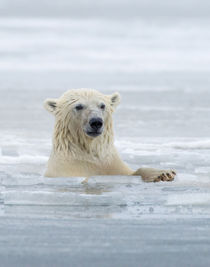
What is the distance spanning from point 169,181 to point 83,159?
0.87 metres

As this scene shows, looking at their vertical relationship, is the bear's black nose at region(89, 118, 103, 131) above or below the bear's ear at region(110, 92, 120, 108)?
below

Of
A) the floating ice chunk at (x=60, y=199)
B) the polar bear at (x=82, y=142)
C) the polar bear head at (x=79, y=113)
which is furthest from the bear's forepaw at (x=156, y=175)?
the floating ice chunk at (x=60, y=199)

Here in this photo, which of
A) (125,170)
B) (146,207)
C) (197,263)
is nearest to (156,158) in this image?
(125,170)

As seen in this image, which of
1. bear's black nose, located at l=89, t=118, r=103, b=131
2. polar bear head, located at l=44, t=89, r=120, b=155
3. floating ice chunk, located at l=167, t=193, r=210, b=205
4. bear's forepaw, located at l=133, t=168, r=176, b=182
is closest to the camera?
floating ice chunk, located at l=167, t=193, r=210, b=205

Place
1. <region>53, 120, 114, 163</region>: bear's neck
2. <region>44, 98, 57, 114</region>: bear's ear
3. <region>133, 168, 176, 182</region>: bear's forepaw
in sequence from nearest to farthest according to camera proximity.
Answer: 1. <region>133, 168, 176, 182</region>: bear's forepaw
2. <region>53, 120, 114, 163</region>: bear's neck
3. <region>44, 98, 57, 114</region>: bear's ear

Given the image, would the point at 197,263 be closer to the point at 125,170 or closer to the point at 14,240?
the point at 14,240

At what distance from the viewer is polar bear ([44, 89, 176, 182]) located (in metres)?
6.16

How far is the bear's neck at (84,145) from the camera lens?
6.25m

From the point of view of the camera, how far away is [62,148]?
6.29m

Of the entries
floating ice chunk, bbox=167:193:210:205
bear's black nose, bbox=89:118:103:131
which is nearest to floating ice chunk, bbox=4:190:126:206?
floating ice chunk, bbox=167:193:210:205

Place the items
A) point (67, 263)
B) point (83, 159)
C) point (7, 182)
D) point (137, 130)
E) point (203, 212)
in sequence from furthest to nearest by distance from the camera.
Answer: point (137, 130) < point (83, 159) < point (7, 182) < point (203, 212) < point (67, 263)

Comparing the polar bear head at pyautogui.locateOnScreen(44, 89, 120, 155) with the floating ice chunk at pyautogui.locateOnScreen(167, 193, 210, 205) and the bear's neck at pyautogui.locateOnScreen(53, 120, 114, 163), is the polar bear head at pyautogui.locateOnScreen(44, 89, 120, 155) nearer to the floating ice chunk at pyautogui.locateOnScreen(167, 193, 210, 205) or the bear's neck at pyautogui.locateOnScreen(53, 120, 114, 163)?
the bear's neck at pyautogui.locateOnScreen(53, 120, 114, 163)

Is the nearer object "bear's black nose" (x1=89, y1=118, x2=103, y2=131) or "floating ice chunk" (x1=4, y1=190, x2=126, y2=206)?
"floating ice chunk" (x1=4, y1=190, x2=126, y2=206)

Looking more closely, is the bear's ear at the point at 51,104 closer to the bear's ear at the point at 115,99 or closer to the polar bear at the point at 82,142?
the polar bear at the point at 82,142
